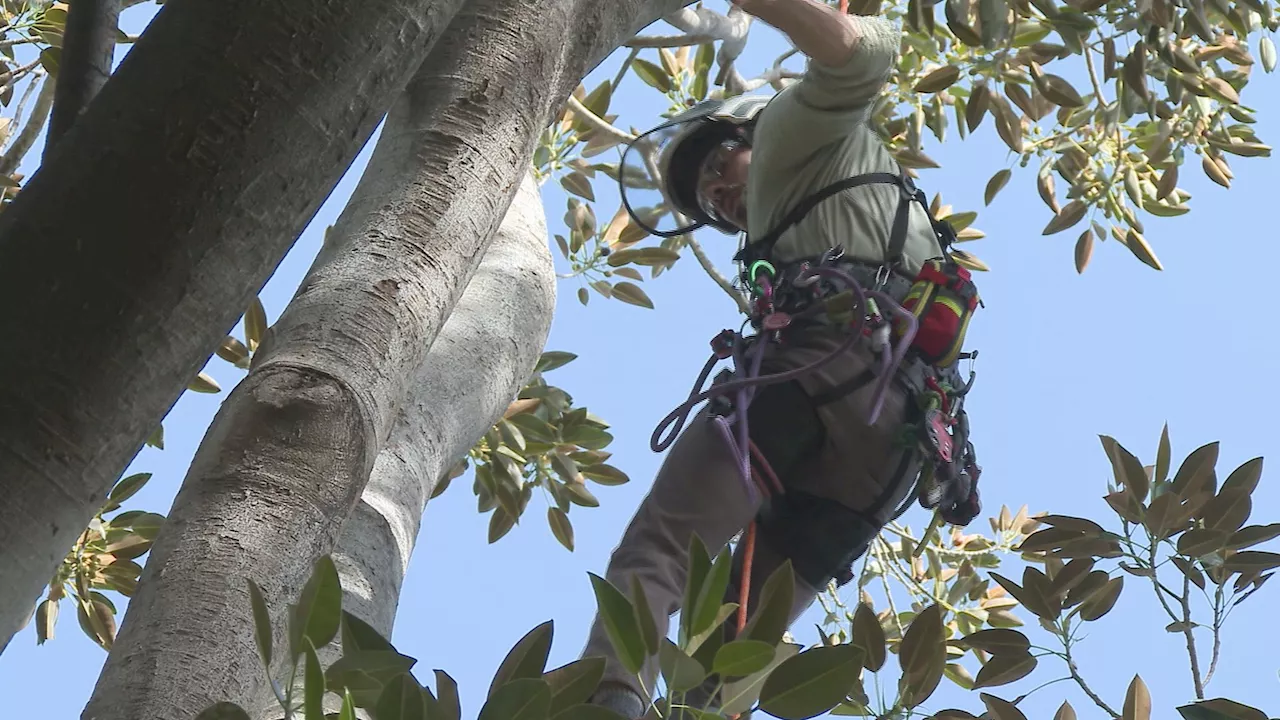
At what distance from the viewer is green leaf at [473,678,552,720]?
2.97ft

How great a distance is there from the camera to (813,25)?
1945mm

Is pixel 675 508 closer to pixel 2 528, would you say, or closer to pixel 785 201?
pixel 785 201

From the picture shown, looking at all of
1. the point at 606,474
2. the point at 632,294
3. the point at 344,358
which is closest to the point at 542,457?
the point at 606,474

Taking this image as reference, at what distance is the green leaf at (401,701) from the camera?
88cm

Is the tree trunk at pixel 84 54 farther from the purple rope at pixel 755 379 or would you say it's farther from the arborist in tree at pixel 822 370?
the purple rope at pixel 755 379

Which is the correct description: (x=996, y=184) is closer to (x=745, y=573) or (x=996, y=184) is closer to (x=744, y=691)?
(x=745, y=573)

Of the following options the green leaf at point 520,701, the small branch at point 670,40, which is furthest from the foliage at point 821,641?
the small branch at point 670,40

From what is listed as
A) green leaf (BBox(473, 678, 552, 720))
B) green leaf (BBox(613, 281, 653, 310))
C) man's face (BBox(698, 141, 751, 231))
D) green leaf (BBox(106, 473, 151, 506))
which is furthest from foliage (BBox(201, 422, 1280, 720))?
green leaf (BBox(613, 281, 653, 310))

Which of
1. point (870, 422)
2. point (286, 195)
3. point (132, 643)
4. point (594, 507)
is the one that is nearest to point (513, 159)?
point (286, 195)

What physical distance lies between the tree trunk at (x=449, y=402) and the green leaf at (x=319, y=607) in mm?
233

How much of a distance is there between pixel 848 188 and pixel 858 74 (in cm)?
26

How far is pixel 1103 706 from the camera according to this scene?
1.41 m

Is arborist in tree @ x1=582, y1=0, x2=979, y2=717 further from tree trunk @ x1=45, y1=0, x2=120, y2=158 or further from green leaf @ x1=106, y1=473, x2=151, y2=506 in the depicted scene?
green leaf @ x1=106, y1=473, x2=151, y2=506

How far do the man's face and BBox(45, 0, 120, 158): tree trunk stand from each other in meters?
1.64
